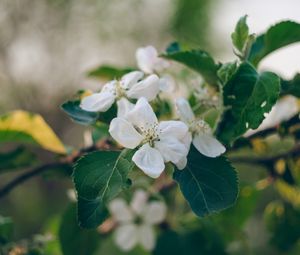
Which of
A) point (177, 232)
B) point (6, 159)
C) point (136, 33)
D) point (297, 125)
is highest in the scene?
point (297, 125)

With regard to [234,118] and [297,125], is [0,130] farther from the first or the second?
[297,125]

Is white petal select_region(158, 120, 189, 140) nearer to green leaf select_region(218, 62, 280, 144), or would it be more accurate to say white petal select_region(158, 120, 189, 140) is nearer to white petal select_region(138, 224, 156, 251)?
green leaf select_region(218, 62, 280, 144)

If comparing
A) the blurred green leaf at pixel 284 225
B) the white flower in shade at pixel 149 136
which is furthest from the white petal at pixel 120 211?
the white flower in shade at pixel 149 136

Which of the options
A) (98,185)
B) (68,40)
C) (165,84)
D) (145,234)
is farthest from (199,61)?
(68,40)

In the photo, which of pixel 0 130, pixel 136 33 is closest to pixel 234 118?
pixel 0 130

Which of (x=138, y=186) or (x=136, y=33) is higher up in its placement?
(x=138, y=186)

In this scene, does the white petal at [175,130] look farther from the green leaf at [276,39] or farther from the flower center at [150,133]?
the green leaf at [276,39]
